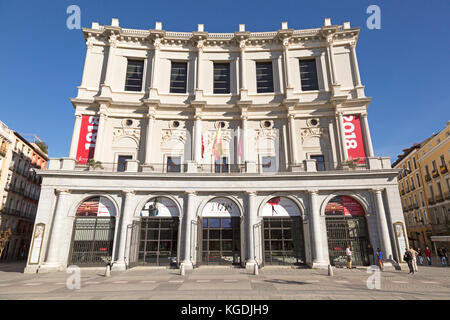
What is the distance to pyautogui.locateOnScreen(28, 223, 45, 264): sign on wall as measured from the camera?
18450 mm

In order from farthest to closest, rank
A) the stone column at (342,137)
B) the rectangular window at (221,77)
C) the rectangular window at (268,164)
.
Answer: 1. the rectangular window at (221,77)
2. the rectangular window at (268,164)
3. the stone column at (342,137)

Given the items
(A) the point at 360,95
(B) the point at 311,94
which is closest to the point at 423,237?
(A) the point at 360,95

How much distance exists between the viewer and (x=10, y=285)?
13625 mm

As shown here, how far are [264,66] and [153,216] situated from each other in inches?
804

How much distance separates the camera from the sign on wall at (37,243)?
18450 mm

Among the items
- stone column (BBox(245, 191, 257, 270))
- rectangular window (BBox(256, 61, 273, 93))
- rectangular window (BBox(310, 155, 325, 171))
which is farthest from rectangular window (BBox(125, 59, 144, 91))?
rectangular window (BBox(310, 155, 325, 171))

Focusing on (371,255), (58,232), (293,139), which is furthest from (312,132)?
(58,232)

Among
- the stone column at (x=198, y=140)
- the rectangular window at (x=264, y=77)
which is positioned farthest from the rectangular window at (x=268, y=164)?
the rectangular window at (x=264, y=77)

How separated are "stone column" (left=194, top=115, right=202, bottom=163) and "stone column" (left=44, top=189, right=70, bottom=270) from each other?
11.2m

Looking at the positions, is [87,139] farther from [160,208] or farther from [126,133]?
[160,208]

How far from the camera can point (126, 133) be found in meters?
26.6

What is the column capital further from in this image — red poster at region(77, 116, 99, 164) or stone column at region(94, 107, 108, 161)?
red poster at region(77, 116, 99, 164)

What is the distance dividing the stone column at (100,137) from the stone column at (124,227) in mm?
6827

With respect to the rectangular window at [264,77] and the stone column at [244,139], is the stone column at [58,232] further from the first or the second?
the rectangular window at [264,77]
